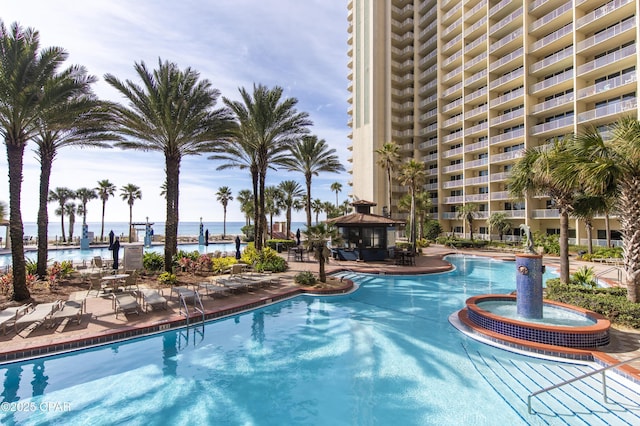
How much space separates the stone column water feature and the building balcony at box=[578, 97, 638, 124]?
92.2 ft

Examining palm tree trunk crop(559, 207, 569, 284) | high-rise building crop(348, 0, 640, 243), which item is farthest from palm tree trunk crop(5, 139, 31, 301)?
high-rise building crop(348, 0, 640, 243)

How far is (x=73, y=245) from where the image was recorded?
4028 cm

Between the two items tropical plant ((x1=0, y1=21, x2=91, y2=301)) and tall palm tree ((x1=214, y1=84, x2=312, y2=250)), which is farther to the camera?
tall palm tree ((x1=214, y1=84, x2=312, y2=250))

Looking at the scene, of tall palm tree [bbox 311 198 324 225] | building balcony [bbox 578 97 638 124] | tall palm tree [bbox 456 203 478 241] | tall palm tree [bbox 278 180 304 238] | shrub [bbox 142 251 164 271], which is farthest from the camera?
tall palm tree [bbox 311 198 324 225]

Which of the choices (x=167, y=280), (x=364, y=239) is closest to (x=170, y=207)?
(x=167, y=280)

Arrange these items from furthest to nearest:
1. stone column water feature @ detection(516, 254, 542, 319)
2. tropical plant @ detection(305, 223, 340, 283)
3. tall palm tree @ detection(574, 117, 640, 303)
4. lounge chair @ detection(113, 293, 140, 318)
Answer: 1. tropical plant @ detection(305, 223, 340, 283)
2. lounge chair @ detection(113, 293, 140, 318)
3. stone column water feature @ detection(516, 254, 542, 319)
4. tall palm tree @ detection(574, 117, 640, 303)

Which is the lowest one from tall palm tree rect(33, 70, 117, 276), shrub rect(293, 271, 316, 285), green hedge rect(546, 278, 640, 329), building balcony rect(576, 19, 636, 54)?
shrub rect(293, 271, 316, 285)

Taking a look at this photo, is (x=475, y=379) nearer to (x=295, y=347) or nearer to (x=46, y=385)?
(x=295, y=347)

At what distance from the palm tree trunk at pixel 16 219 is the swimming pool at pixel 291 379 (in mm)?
5866

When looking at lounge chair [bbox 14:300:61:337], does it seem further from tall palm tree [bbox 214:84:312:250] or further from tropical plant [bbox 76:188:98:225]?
tropical plant [bbox 76:188:98:225]

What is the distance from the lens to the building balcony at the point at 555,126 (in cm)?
3087

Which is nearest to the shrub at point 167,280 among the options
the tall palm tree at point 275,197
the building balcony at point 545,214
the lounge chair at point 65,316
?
the lounge chair at point 65,316

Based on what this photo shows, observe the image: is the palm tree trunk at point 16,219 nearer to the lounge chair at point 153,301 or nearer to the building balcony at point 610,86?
the lounge chair at point 153,301

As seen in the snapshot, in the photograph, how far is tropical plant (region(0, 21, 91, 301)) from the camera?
10.7 m
